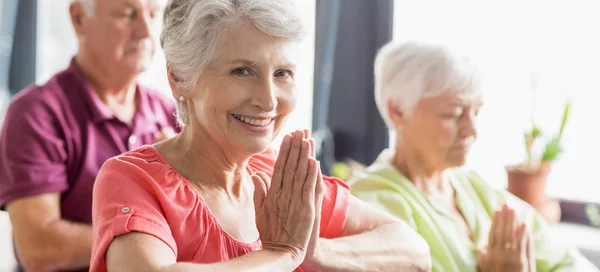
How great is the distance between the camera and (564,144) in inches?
121

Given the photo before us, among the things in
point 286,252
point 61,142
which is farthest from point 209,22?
point 61,142

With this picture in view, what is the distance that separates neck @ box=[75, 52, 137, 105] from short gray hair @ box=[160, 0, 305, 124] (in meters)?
0.75

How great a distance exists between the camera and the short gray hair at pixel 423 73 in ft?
7.06

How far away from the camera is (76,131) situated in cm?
195

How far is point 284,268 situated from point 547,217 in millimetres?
1793

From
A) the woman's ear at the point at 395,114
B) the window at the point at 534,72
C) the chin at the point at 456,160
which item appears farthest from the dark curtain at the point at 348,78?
the chin at the point at 456,160

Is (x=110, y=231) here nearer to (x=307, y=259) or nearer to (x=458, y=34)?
(x=307, y=259)

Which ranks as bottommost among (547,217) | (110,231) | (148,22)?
(547,217)

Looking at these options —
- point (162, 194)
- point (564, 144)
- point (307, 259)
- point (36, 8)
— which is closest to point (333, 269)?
point (307, 259)

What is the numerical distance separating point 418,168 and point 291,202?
3.16ft

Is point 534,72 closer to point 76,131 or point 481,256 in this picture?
point 481,256

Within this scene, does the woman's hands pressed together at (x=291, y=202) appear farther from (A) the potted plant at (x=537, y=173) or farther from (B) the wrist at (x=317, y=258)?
(A) the potted plant at (x=537, y=173)

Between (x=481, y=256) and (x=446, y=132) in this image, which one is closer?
(x=481, y=256)

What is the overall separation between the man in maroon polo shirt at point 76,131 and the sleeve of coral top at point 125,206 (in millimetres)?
574
